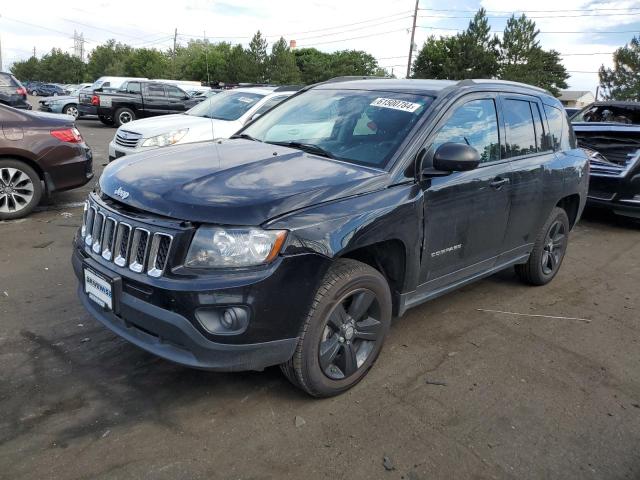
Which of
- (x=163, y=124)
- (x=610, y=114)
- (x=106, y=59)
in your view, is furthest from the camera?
(x=106, y=59)

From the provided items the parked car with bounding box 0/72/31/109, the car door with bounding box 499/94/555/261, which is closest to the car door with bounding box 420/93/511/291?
the car door with bounding box 499/94/555/261

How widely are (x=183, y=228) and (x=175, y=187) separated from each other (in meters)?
0.31

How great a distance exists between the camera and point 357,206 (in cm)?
294

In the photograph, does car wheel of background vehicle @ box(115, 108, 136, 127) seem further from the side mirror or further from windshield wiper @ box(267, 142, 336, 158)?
the side mirror

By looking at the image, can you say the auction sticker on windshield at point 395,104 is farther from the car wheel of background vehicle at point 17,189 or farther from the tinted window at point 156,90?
the tinted window at point 156,90

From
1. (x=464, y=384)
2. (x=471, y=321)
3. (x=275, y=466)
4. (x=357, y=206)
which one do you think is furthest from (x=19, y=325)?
(x=471, y=321)

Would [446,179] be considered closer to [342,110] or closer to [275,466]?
[342,110]

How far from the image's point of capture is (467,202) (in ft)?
12.0

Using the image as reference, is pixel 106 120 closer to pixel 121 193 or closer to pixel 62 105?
pixel 62 105

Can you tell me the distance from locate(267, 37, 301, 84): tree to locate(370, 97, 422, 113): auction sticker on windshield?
219 feet

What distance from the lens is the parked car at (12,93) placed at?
50.3 feet

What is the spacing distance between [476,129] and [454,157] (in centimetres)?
79

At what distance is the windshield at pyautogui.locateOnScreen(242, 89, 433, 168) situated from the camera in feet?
11.2

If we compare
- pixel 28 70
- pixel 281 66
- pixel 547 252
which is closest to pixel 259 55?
pixel 281 66
